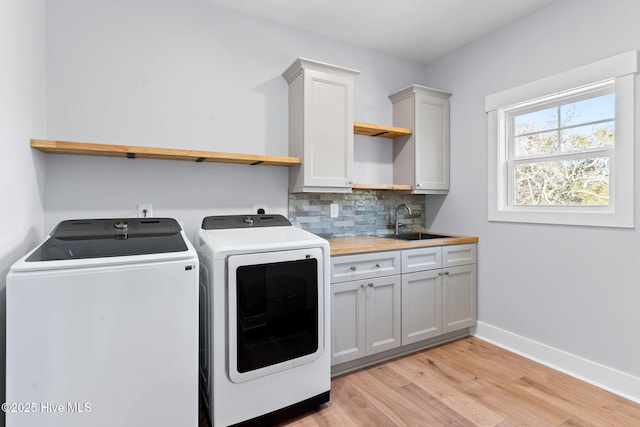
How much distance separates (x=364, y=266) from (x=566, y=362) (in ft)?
5.03

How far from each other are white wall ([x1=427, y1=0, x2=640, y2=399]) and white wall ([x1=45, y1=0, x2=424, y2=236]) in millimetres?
1477

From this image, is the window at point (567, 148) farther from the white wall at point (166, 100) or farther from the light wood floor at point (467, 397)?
the white wall at point (166, 100)

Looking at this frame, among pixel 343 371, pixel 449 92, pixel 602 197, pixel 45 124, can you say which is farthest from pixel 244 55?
pixel 602 197

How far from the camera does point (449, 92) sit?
123 inches

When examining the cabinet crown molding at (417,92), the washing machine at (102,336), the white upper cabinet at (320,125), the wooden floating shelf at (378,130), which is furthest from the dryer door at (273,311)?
the cabinet crown molding at (417,92)

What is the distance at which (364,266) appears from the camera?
7.66ft

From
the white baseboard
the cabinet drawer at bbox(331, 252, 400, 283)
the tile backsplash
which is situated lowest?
the white baseboard

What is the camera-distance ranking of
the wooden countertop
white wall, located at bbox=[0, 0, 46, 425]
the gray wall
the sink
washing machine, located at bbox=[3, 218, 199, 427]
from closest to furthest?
washing machine, located at bbox=[3, 218, 199, 427] → white wall, located at bbox=[0, 0, 46, 425] → the gray wall → the wooden countertop → the sink

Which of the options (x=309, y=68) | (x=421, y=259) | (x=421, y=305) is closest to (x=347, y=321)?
(x=421, y=305)

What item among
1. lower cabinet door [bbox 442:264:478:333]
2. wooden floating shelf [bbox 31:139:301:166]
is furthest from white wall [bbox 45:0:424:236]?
lower cabinet door [bbox 442:264:478:333]

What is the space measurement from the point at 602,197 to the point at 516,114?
0.91 m

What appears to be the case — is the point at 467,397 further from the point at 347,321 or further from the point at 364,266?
the point at 364,266

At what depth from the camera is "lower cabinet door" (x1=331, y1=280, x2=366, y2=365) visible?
2.21 m

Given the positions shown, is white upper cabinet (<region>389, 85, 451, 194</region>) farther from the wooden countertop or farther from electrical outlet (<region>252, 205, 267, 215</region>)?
electrical outlet (<region>252, 205, 267, 215</region>)
